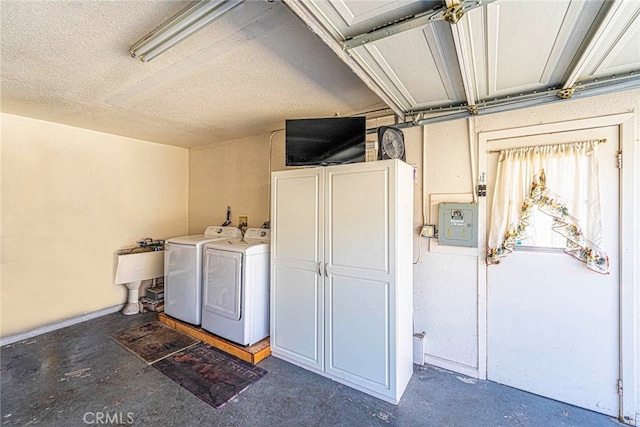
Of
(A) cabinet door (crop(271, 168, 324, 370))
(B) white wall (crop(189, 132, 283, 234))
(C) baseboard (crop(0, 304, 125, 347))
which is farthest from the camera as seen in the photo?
(B) white wall (crop(189, 132, 283, 234))

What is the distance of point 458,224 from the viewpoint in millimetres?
2379

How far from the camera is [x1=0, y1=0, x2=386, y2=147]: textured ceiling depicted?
145 cm

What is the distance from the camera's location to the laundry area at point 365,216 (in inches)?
59.5

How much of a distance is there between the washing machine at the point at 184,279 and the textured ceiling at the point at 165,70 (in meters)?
1.52

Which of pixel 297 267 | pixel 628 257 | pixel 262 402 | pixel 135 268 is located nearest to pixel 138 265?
pixel 135 268

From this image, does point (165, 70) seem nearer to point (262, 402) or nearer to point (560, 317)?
point (262, 402)

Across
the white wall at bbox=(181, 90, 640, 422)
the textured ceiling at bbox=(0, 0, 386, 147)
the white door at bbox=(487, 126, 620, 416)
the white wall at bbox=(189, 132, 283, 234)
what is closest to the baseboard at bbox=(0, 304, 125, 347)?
the white wall at bbox=(189, 132, 283, 234)

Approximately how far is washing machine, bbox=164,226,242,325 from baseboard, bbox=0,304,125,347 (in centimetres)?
101

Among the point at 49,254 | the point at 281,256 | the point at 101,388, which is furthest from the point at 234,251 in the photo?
the point at 49,254

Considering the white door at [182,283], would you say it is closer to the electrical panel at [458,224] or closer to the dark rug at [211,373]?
the dark rug at [211,373]

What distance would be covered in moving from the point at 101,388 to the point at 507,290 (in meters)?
3.53

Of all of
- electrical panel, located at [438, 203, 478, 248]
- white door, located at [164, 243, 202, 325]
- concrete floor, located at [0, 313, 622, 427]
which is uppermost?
electrical panel, located at [438, 203, 478, 248]

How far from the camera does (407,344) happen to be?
2.29 metres

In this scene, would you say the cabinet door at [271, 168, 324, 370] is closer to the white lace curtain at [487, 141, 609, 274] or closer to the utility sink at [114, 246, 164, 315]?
the white lace curtain at [487, 141, 609, 274]
